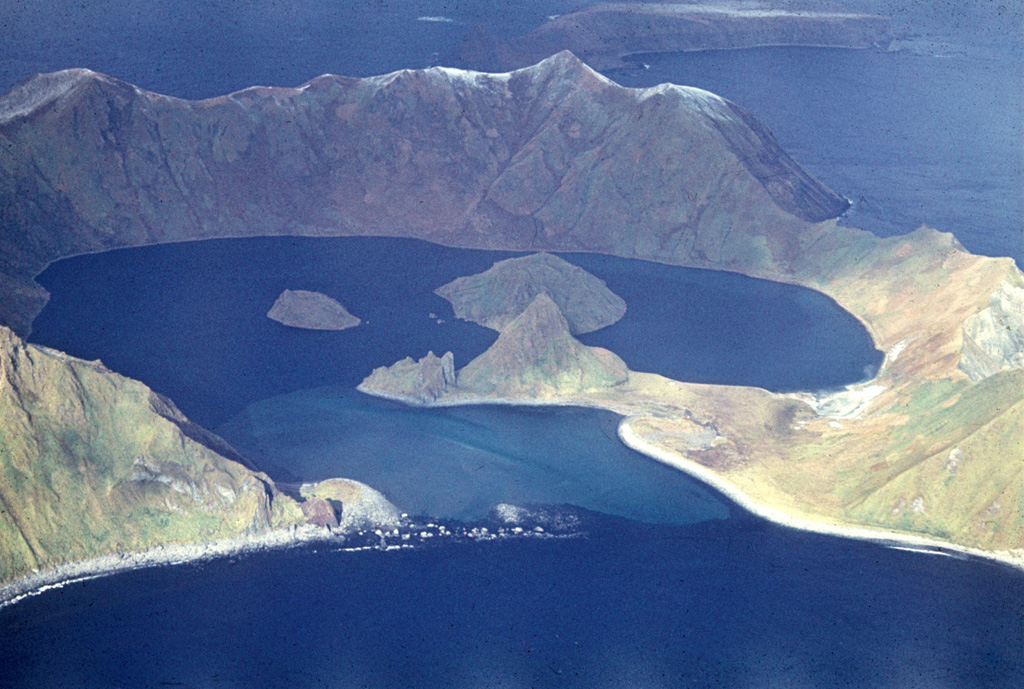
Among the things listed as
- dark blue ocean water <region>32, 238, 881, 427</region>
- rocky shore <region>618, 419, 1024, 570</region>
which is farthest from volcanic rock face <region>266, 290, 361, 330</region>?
rocky shore <region>618, 419, 1024, 570</region>

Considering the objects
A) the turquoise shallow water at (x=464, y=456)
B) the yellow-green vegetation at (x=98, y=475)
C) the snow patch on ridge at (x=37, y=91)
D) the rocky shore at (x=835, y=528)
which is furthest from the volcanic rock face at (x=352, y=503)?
the snow patch on ridge at (x=37, y=91)

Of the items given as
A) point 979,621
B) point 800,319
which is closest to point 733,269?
point 800,319

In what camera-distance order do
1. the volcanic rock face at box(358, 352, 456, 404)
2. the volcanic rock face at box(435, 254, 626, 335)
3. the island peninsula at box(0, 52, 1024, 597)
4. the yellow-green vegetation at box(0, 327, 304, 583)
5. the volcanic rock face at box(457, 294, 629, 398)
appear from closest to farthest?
the yellow-green vegetation at box(0, 327, 304, 583), the island peninsula at box(0, 52, 1024, 597), the volcanic rock face at box(358, 352, 456, 404), the volcanic rock face at box(457, 294, 629, 398), the volcanic rock face at box(435, 254, 626, 335)

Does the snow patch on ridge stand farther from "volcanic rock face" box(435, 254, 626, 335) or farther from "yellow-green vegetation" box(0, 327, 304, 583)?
"yellow-green vegetation" box(0, 327, 304, 583)

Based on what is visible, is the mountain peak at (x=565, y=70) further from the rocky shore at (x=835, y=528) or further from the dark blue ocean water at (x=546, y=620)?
the dark blue ocean water at (x=546, y=620)

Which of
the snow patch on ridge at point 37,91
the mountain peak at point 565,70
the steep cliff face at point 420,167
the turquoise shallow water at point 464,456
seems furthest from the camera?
the mountain peak at point 565,70
